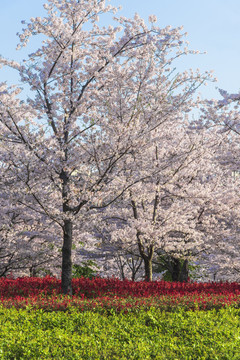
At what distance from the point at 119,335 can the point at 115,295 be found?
3.46 meters

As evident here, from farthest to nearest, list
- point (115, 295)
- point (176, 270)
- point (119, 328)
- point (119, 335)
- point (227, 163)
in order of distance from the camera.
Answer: point (176, 270) → point (227, 163) → point (115, 295) → point (119, 328) → point (119, 335)

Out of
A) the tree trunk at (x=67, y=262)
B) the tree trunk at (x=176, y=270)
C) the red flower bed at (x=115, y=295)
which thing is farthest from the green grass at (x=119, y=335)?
the tree trunk at (x=176, y=270)

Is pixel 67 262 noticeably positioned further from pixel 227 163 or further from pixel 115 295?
pixel 227 163

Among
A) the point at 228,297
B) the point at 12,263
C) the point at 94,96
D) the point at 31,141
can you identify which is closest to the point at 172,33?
the point at 94,96

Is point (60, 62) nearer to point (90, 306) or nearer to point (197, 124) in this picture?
point (197, 124)

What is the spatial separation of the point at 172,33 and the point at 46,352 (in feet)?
27.4

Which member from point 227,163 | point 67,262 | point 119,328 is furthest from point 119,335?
point 227,163

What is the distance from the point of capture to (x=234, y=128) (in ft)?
37.7

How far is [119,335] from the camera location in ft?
21.7

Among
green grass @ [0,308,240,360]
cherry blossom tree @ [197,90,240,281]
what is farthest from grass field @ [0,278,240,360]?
cherry blossom tree @ [197,90,240,281]

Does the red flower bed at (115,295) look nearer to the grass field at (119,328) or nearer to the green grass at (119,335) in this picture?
the grass field at (119,328)

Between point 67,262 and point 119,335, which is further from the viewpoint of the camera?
point 67,262

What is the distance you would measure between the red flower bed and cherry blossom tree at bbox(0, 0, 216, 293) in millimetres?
965

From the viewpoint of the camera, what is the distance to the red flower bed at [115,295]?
8594mm
